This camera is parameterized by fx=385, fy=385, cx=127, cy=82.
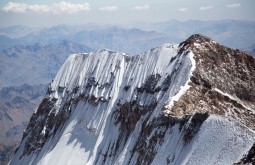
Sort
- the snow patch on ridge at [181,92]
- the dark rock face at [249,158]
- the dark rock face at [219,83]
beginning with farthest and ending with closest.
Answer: the dark rock face at [219,83] → the snow patch on ridge at [181,92] → the dark rock face at [249,158]

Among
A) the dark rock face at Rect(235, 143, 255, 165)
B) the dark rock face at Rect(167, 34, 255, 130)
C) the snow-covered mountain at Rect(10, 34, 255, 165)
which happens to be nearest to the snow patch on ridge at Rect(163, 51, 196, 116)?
A: the snow-covered mountain at Rect(10, 34, 255, 165)

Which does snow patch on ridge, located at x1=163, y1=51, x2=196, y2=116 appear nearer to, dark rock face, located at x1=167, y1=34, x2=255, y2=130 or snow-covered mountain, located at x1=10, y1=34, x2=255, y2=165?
snow-covered mountain, located at x1=10, y1=34, x2=255, y2=165

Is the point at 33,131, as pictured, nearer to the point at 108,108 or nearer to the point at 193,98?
the point at 108,108

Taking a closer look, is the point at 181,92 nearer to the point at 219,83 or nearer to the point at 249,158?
the point at 219,83

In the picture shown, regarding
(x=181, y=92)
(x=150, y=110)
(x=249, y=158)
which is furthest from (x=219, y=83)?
(x=249, y=158)

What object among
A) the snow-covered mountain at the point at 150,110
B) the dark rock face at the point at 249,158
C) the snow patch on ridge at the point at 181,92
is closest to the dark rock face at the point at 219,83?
the snow-covered mountain at the point at 150,110

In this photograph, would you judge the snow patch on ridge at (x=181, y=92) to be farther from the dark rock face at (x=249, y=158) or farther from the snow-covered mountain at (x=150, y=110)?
the dark rock face at (x=249, y=158)

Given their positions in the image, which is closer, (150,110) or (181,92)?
(181,92)

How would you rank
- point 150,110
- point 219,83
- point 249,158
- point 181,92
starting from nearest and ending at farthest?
1. point 249,158
2. point 181,92
3. point 219,83
4. point 150,110

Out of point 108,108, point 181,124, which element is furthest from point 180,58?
point 181,124
